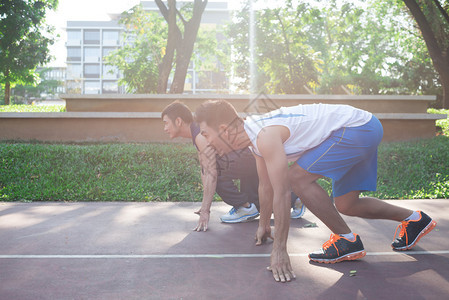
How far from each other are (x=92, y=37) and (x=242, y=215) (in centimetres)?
7472

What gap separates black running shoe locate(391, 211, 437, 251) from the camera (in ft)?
11.5

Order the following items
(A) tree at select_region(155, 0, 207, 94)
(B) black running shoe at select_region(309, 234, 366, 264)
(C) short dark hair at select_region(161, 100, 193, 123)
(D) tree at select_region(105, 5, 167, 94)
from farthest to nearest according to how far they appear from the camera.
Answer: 1. (D) tree at select_region(105, 5, 167, 94)
2. (A) tree at select_region(155, 0, 207, 94)
3. (C) short dark hair at select_region(161, 100, 193, 123)
4. (B) black running shoe at select_region(309, 234, 366, 264)

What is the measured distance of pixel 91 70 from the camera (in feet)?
237

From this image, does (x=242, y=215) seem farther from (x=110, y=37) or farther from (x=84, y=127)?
(x=110, y=37)

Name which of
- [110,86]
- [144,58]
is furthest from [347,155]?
[110,86]

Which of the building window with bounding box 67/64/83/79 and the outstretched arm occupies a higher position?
the building window with bounding box 67/64/83/79

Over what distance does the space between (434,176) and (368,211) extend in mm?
4846

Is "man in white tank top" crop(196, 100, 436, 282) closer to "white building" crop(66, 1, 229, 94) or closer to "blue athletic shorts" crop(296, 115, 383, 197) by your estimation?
"blue athletic shorts" crop(296, 115, 383, 197)

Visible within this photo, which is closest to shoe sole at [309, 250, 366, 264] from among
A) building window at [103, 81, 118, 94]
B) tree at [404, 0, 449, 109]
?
tree at [404, 0, 449, 109]

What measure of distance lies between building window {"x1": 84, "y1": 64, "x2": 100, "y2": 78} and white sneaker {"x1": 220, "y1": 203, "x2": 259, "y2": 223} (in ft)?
235

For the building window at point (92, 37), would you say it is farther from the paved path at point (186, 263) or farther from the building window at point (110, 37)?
the paved path at point (186, 263)

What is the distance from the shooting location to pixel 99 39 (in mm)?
72125

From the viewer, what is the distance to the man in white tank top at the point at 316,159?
9.50 ft

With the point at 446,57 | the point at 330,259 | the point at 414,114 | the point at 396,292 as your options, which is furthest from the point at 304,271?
the point at 446,57
